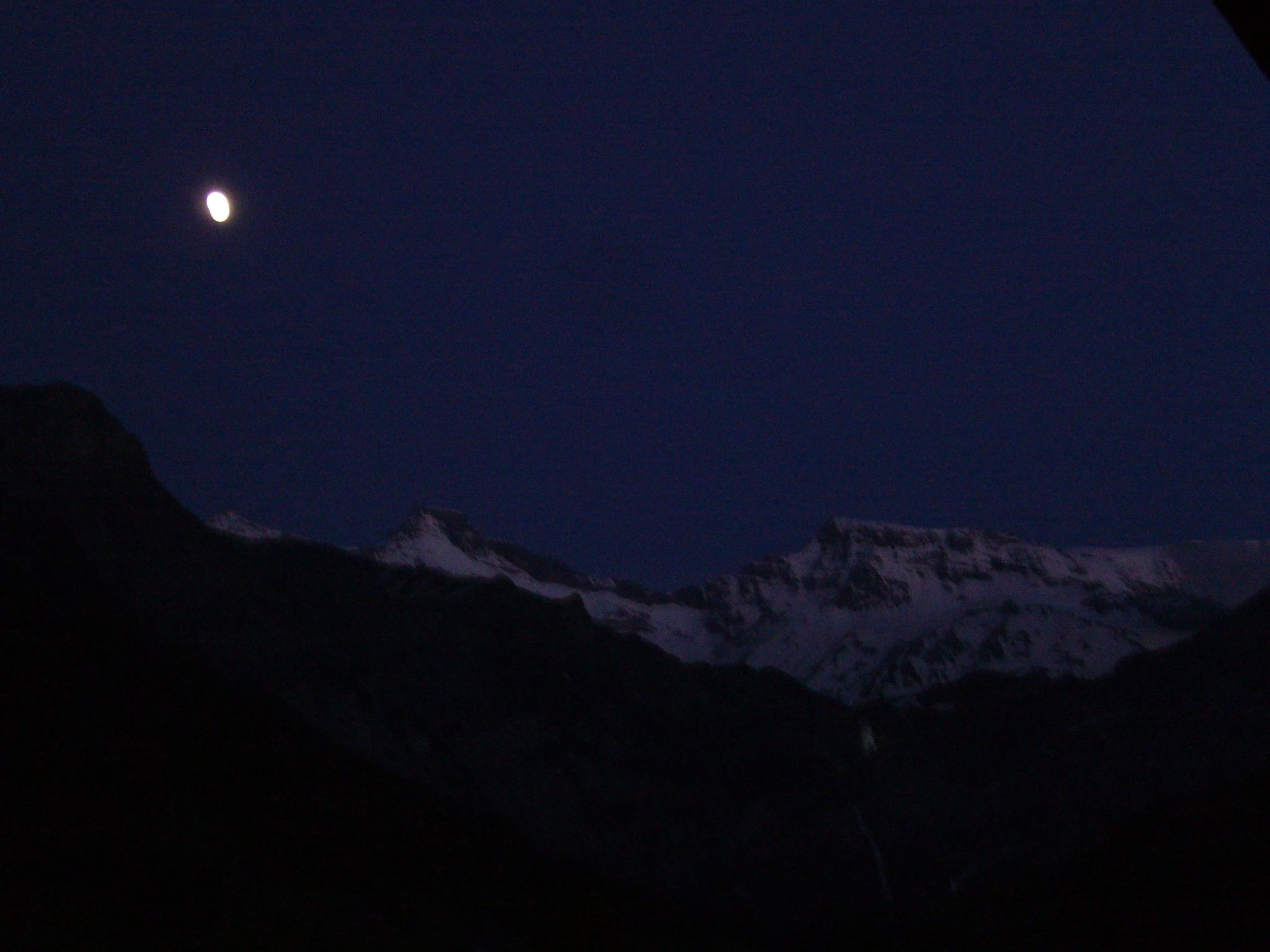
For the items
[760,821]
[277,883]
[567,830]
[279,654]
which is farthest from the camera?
[760,821]

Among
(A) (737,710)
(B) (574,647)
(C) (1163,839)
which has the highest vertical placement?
(B) (574,647)

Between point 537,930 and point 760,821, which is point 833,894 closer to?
point 760,821

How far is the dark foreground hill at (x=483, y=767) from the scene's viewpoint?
180 feet

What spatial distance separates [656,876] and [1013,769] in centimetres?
5559

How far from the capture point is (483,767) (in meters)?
118

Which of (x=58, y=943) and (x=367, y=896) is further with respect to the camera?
(x=367, y=896)

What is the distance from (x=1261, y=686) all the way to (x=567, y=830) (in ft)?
285

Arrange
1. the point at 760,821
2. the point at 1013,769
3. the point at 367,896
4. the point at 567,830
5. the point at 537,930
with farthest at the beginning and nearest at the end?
the point at 1013,769
the point at 760,821
the point at 567,830
the point at 537,930
the point at 367,896

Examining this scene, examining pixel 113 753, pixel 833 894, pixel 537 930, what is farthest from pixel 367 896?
pixel 833 894

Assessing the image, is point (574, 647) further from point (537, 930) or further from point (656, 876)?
point (537, 930)

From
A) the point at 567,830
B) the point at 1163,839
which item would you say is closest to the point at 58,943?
the point at 1163,839

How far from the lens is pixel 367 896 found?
189 feet

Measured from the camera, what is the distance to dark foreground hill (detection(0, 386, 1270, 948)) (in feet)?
180

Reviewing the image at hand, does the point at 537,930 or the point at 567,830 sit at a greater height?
the point at 567,830
